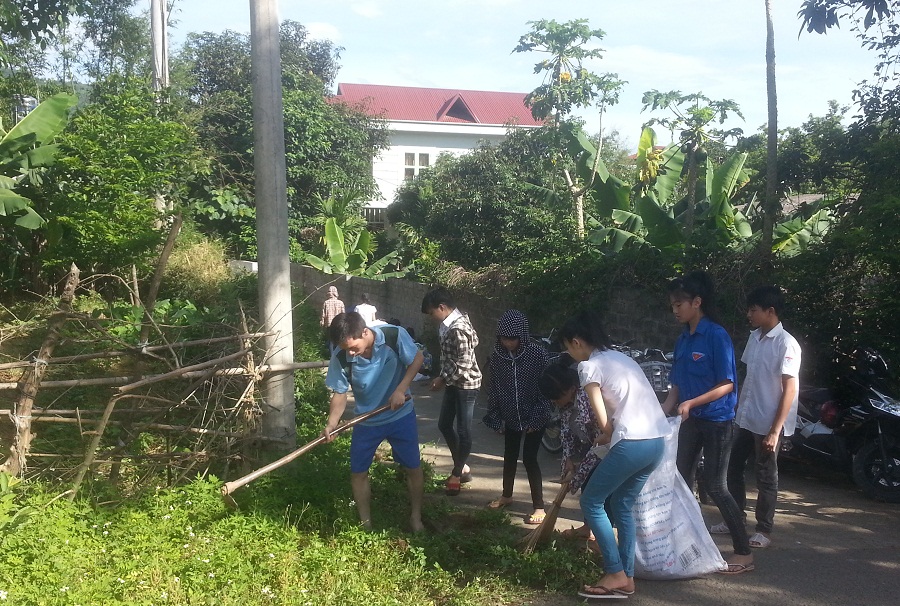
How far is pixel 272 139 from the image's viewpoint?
6809 mm

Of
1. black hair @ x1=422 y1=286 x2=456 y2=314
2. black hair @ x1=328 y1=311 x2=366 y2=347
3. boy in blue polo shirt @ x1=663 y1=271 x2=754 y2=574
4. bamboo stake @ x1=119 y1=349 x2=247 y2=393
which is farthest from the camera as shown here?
black hair @ x1=422 y1=286 x2=456 y2=314

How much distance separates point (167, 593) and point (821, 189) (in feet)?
28.6

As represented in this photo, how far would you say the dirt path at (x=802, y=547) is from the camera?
4801mm

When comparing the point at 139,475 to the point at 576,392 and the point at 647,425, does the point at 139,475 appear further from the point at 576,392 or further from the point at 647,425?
the point at 647,425

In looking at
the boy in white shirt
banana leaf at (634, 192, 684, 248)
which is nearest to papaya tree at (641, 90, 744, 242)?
banana leaf at (634, 192, 684, 248)

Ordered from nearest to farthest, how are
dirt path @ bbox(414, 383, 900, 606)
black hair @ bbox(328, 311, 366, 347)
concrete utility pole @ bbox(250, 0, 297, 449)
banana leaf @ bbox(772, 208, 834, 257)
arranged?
1. dirt path @ bbox(414, 383, 900, 606)
2. black hair @ bbox(328, 311, 366, 347)
3. concrete utility pole @ bbox(250, 0, 297, 449)
4. banana leaf @ bbox(772, 208, 834, 257)

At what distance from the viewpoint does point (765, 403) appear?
543 cm

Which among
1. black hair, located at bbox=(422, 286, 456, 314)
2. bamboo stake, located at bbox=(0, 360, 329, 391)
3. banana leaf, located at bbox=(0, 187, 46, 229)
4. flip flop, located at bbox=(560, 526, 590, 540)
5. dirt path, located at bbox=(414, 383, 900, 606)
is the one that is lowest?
dirt path, located at bbox=(414, 383, 900, 606)

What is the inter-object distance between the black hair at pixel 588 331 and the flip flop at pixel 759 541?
2.05 meters

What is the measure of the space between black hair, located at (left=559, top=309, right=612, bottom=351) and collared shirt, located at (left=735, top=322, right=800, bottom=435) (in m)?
1.42

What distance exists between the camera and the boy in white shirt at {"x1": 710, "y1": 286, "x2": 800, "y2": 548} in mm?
5289

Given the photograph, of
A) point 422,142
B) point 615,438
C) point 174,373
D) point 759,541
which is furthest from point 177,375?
point 422,142

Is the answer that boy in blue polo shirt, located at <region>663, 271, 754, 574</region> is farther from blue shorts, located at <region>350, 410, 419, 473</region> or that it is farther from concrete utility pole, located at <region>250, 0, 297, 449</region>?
concrete utility pole, located at <region>250, 0, 297, 449</region>

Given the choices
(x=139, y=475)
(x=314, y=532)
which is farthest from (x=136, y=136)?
(x=314, y=532)
